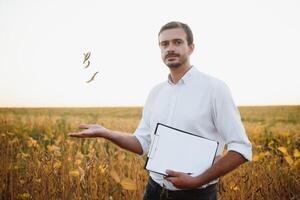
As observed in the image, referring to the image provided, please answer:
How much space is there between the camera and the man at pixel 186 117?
1295 mm

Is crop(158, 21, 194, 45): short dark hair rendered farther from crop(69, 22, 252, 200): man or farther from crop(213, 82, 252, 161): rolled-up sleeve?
crop(213, 82, 252, 161): rolled-up sleeve

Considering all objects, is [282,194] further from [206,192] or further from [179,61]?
[179,61]

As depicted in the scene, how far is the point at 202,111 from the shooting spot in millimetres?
1412

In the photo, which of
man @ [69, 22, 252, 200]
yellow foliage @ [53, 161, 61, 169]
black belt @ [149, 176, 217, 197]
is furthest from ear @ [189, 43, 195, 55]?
yellow foliage @ [53, 161, 61, 169]

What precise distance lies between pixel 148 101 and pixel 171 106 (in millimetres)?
266

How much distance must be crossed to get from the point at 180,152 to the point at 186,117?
0.21m

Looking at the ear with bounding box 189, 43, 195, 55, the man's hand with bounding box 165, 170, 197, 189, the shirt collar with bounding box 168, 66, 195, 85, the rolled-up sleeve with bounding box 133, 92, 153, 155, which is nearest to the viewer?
the man's hand with bounding box 165, 170, 197, 189

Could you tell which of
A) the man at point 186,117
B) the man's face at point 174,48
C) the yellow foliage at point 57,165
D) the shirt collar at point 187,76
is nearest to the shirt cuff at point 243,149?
the man at point 186,117

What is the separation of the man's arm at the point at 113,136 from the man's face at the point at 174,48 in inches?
17.6

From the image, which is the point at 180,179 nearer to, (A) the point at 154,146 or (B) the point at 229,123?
(A) the point at 154,146

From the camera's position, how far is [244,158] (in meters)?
1.30

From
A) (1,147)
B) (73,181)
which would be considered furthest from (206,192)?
(1,147)

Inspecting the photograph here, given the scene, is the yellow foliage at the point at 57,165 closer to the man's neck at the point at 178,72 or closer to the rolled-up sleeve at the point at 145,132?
the rolled-up sleeve at the point at 145,132

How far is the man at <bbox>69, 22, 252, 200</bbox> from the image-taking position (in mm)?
1295
